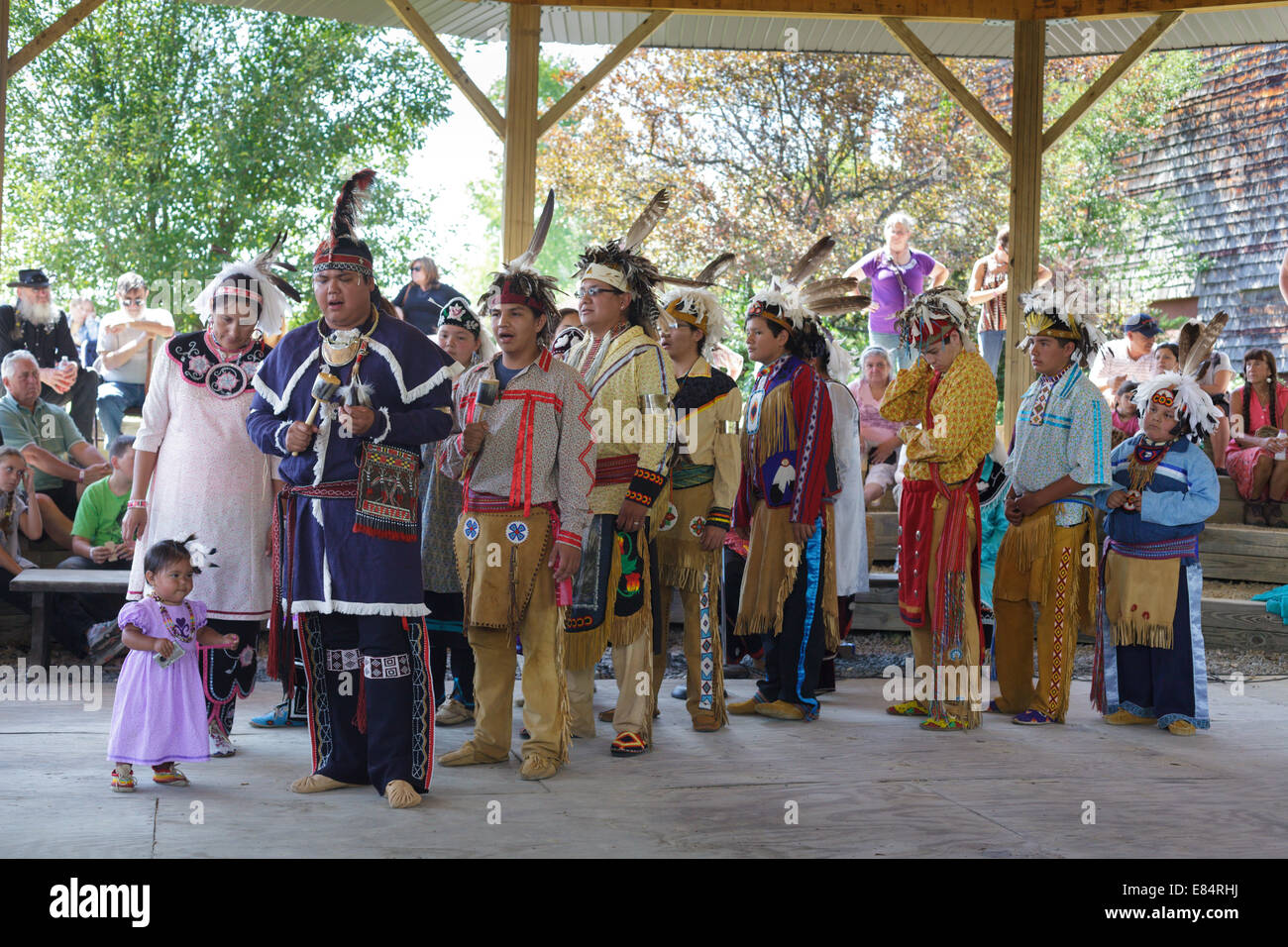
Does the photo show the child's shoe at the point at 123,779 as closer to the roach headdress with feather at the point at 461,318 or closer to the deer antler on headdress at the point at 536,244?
the deer antler on headdress at the point at 536,244

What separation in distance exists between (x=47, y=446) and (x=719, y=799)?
4.83 meters

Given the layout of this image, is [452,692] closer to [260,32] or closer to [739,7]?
[739,7]

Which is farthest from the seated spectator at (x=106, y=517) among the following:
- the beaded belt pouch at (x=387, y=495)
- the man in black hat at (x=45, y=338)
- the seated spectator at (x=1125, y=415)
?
the seated spectator at (x=1125, y=415)

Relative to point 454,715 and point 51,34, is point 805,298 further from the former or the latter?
point 51,34

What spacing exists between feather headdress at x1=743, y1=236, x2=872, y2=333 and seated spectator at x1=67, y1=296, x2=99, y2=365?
647cm

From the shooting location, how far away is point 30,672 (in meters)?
6.06

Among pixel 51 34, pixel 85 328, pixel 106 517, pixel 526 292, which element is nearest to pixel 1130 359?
pixel 526 292

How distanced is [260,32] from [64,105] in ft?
9.85

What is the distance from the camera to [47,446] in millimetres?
7277

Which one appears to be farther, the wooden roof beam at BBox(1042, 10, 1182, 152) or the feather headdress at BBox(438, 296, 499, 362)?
the wooden roof beam at BBox(1042, 10, 1182, 152)

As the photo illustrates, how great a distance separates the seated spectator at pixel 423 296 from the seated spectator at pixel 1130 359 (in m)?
4.60

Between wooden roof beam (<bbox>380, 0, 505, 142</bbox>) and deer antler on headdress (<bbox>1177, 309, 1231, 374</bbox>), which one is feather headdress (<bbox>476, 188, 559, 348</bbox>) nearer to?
deer antler on headdress (<bbox>1177, 309, 1231, 374</bbox>)

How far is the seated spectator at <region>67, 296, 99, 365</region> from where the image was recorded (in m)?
10.3

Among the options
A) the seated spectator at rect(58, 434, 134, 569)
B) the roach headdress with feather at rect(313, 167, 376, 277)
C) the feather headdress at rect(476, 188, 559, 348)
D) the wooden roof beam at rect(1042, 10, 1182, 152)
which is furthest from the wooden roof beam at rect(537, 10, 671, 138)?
the roach headdress with feather at rect(313, 167, 376, 277)
